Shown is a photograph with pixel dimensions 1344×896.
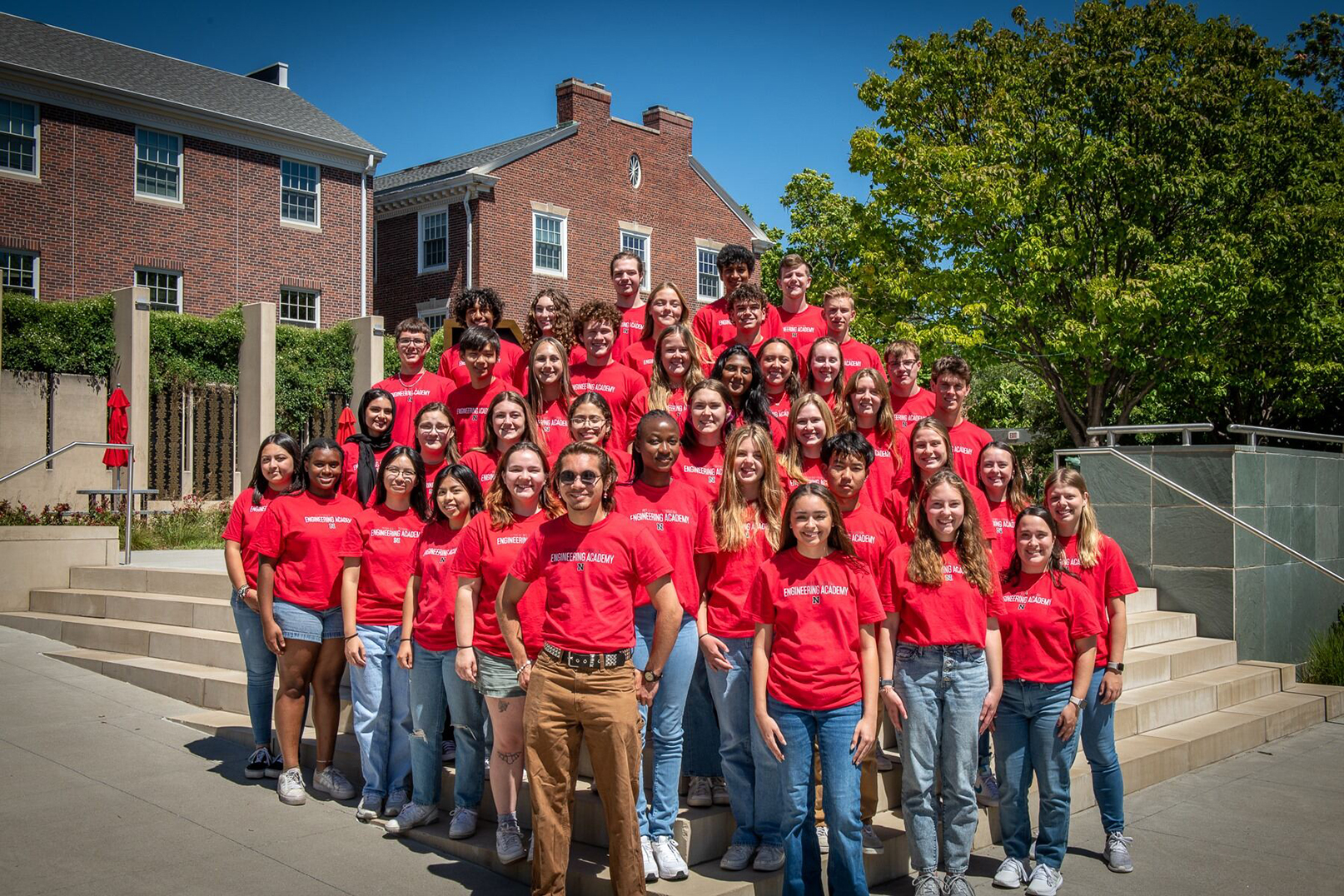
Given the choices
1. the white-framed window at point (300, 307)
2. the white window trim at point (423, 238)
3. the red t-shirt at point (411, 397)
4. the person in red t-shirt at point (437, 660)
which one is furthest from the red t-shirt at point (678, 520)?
the white window trim at point (423, 238)

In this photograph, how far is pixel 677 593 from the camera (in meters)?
4.47

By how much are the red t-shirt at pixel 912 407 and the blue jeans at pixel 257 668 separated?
4.05m

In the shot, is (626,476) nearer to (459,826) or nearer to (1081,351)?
(459,826)

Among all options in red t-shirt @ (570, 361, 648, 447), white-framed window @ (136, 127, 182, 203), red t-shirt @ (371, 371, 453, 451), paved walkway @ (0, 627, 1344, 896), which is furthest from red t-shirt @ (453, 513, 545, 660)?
white-framed window @ (136, 127, 182, 203)

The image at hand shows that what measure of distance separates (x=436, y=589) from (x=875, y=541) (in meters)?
2.14

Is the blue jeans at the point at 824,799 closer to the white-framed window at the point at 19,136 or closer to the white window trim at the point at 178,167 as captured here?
the white window trim at the point at 178,167

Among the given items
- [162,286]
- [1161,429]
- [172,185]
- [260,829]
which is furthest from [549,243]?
[260,829]

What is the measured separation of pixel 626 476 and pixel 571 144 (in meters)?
23.4

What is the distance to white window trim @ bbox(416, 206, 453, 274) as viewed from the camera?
25.8 m

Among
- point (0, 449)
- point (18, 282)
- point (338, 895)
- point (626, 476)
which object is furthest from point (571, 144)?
point (338, 895)

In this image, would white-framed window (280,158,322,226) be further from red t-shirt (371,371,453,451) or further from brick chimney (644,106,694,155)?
red t-shirt (371,371,453,451)

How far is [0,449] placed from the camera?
16.0m

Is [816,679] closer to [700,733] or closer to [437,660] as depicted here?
[700,733]

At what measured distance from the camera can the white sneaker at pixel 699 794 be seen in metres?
4.96
